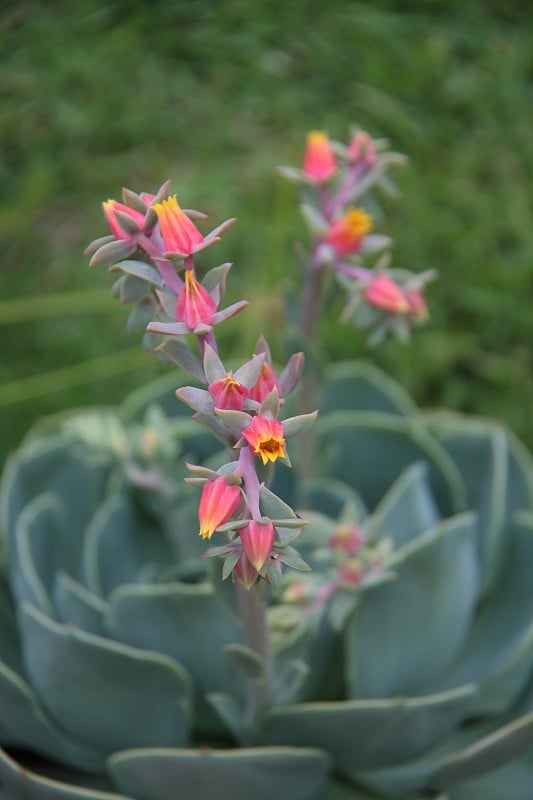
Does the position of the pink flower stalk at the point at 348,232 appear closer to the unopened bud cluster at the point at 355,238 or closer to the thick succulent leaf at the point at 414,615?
the unopened bud cluster at the point at 355,238

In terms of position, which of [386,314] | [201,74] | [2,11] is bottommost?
[201,74]

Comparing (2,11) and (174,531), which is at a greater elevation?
(2,11)

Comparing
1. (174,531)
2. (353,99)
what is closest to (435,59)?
(353,99)

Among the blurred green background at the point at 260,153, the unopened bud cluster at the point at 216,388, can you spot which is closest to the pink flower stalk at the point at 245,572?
the unopened bud cluster at the point at 216,388

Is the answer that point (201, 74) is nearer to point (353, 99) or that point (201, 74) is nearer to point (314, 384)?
point (353, 99)

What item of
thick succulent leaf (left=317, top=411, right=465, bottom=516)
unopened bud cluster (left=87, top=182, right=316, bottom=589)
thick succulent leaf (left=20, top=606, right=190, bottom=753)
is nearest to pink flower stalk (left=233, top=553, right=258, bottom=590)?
unopened bud cluster (left=87, top=182, right=316, bottom=589)

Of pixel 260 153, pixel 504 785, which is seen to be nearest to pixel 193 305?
pixel 504 785

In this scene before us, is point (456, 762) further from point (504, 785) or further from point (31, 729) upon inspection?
point (31, 729)

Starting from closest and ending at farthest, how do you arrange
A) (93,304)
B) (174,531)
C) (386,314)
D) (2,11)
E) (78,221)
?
(386,314) → (174,531) → (2,11) → (93,304) → (78,221)
